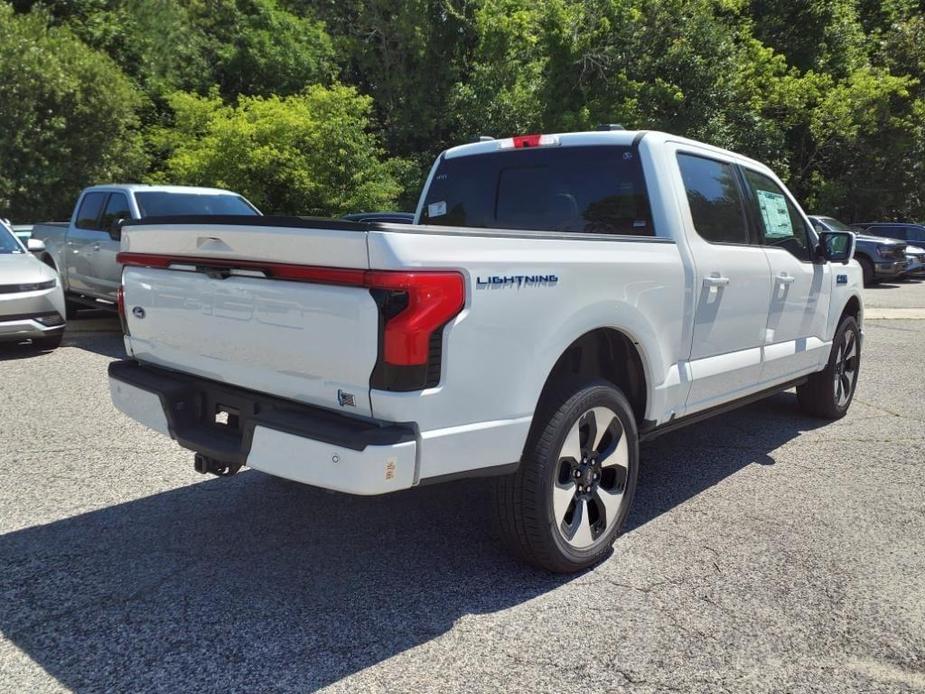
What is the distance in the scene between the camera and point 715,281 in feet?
13.4

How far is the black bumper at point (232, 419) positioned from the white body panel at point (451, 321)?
4 centimetres

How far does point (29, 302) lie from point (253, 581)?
608 cm

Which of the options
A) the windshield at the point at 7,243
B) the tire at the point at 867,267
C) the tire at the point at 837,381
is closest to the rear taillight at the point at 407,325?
the tire at the point at 837,381

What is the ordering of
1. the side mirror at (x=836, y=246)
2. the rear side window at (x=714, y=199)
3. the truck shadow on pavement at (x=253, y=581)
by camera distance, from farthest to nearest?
the side mirror at (x=836, y=246)
the rear side window at (x=714, y=199)
the truck shadow on pavement at (x=253, y=581)

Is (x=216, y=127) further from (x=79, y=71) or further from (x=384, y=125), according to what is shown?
(x=384, y=125)

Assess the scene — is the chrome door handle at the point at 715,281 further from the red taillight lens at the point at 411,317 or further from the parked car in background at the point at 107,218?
the parked car in background at the point at 107,218

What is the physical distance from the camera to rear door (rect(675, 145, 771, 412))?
13.3 ft

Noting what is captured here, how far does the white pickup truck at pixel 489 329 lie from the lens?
103 inches

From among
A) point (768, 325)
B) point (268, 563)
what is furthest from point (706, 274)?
point (268, 563)

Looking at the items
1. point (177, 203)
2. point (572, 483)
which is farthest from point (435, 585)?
point (177, 203)

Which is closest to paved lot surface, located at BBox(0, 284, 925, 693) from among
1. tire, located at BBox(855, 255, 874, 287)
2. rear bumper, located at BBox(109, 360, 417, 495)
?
rear bumper, located at BBox(109, 360, 417, 495)

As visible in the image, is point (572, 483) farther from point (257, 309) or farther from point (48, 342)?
point (48, 342)

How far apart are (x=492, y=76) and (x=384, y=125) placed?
443cm

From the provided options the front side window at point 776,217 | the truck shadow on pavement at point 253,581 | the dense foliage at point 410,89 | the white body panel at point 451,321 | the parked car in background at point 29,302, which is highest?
the dense foliage at point 410,89
